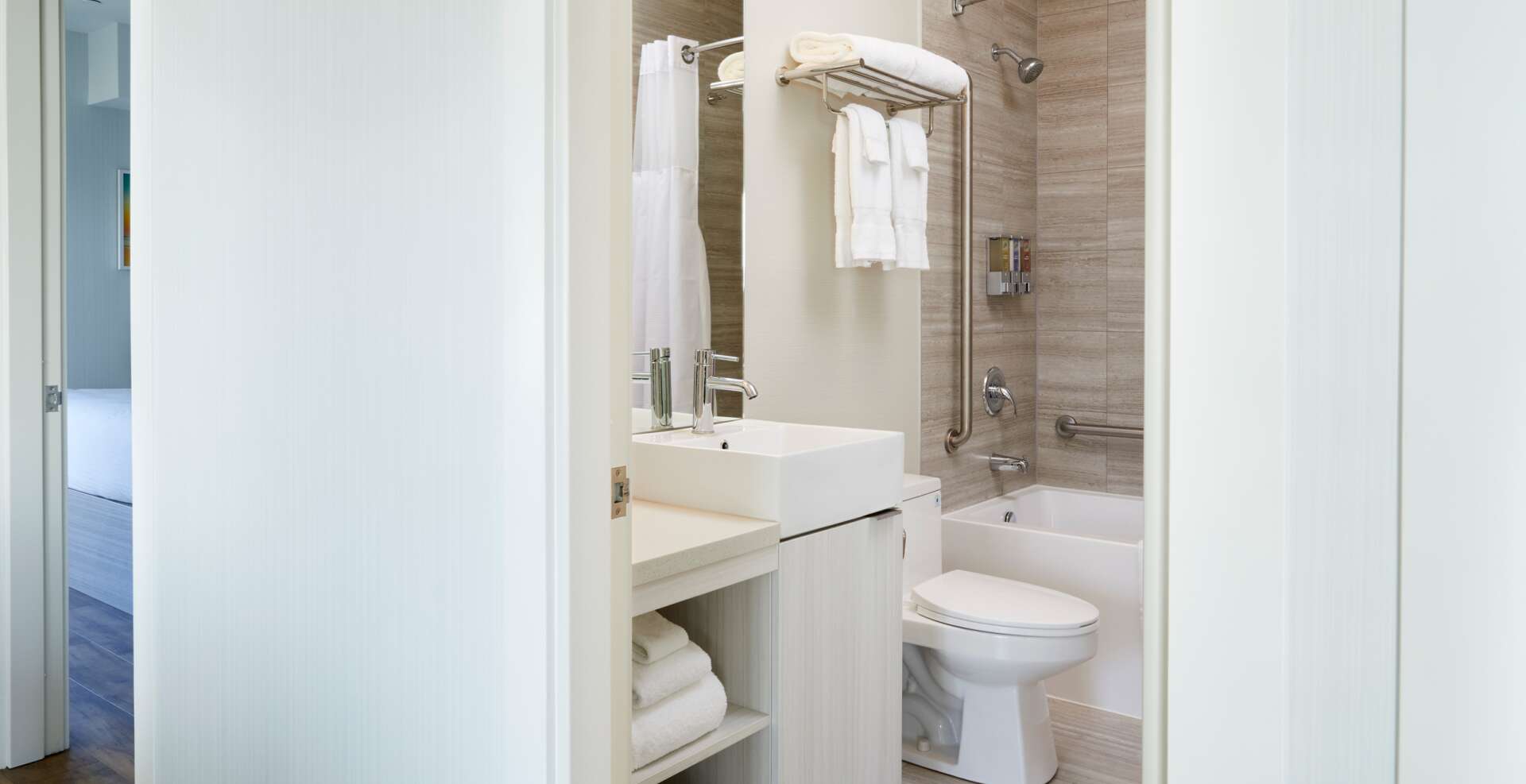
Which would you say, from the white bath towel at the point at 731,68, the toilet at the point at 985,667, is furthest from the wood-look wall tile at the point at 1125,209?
the white bath towel at the point at 731,68

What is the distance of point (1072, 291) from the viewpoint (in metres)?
3.80

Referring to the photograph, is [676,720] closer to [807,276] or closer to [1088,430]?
[807,276]

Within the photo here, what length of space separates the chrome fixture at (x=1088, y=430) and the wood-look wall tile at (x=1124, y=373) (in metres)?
0.07

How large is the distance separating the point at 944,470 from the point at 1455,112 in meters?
2.81

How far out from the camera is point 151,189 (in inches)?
64.8

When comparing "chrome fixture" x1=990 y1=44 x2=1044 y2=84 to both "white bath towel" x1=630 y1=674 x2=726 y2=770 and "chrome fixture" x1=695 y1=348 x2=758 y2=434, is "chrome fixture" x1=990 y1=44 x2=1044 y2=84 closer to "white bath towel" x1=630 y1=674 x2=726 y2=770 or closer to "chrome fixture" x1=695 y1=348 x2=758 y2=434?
"chrome fixture" x1=695 y1=348 x2=758 y2=434

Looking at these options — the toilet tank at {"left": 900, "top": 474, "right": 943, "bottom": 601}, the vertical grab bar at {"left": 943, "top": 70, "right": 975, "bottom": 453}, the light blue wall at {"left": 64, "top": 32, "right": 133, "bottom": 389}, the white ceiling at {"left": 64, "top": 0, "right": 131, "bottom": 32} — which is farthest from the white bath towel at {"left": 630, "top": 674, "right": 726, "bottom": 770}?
the light blue wall at {"left": 64, "top": 32, "right": 133, "bottom": 389}

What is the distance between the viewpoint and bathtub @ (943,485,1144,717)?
2918 millimetres

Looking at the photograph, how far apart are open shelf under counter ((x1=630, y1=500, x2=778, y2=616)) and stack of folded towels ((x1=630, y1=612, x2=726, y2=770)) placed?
8cm

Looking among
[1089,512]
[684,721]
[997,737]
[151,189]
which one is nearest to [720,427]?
[684,721]

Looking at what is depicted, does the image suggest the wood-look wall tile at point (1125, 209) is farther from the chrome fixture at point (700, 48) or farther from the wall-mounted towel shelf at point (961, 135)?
the chrome fixture at point (700, 48)

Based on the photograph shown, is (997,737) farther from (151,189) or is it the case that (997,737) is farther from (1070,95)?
(1070,95)

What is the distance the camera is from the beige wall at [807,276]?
2.48m

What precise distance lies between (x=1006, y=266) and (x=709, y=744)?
7.71 feet
